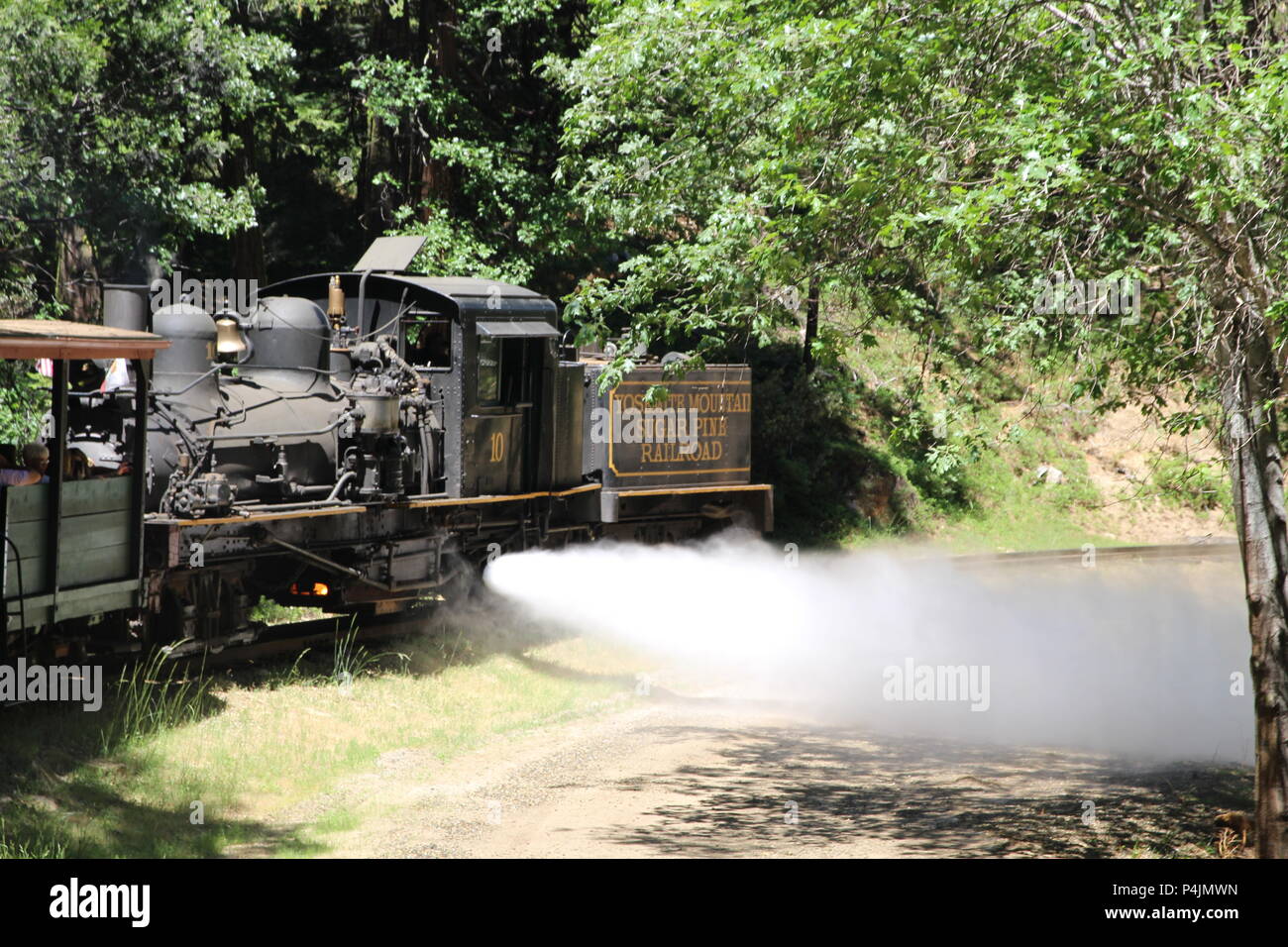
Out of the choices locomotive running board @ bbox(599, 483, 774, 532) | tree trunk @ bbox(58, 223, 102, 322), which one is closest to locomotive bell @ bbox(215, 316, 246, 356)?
locomotive running board @ bbox(599, 483, 774, 532)

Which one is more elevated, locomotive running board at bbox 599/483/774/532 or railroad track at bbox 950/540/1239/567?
locomotive running board at bbox 599/483/774/532

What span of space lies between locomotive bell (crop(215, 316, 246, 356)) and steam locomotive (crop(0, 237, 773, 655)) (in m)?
0.02

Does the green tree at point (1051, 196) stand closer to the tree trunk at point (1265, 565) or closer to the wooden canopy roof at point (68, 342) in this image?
the tree trunk at point (1265, 565)

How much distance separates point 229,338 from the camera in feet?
39.8

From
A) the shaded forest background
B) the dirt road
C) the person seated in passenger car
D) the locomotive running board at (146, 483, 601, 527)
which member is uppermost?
the shaded forest background

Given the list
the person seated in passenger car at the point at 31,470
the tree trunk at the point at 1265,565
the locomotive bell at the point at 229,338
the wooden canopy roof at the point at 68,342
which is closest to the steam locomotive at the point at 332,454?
the locomotive bell at the point at 229,338

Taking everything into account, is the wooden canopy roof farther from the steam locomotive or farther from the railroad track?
the railroad track

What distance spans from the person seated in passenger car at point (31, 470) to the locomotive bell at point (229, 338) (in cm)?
346

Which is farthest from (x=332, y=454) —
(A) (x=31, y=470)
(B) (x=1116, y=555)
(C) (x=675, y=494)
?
(B) (x=1116, y=555)

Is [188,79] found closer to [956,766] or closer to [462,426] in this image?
[462,426]

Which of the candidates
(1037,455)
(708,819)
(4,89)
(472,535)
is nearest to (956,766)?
(708,819)

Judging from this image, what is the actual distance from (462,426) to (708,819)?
5468 millimetres

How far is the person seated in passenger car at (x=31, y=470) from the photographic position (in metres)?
8.50

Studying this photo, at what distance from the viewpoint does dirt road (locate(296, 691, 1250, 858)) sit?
8203mm
